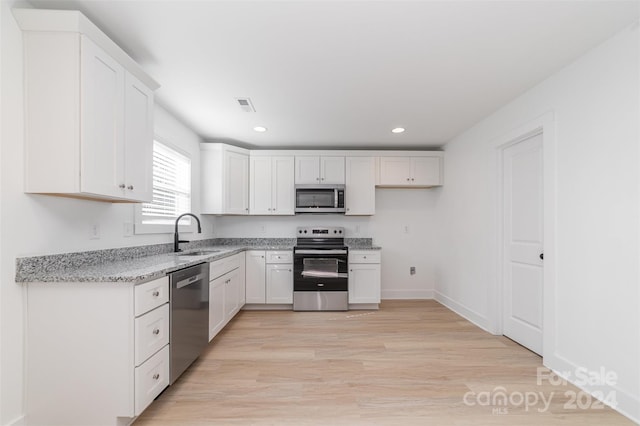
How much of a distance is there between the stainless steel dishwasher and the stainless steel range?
1657 millimetres

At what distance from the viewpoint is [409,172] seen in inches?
189

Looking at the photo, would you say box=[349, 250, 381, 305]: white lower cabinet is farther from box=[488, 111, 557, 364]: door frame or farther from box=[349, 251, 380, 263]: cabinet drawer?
box=[488, 111, 557, 364]: door frame

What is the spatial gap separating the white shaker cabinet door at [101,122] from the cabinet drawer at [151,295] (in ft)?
2.10

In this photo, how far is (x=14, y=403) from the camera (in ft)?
5.43

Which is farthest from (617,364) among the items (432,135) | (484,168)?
(432,135)

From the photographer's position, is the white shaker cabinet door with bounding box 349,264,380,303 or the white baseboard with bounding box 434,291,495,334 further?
the white shaker cabinet door with bounding box 349,264,380,303

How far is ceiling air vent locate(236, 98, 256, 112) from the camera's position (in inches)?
120

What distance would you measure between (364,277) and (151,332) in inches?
121

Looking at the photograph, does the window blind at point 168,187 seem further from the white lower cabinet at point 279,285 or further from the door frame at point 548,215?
the door frame at point 548,215

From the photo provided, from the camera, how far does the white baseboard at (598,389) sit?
193 cm

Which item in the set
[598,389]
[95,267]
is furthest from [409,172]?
[95,267]

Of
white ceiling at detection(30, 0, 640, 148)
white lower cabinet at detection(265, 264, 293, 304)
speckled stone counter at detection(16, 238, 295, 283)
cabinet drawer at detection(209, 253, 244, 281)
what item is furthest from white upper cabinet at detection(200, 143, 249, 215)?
speckled stone counter at detection(16, 238, 295, 283)

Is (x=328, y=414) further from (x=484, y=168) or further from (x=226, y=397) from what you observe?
(x=484, y=168)

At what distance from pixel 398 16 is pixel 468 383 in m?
2.64
